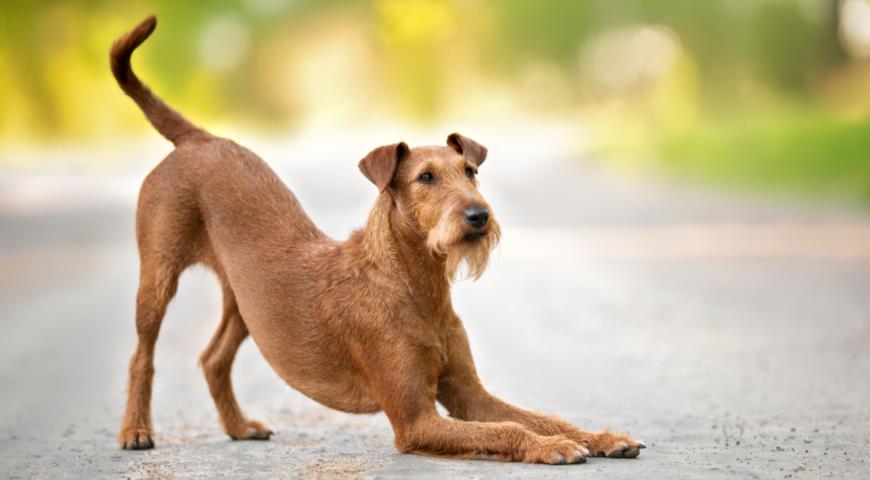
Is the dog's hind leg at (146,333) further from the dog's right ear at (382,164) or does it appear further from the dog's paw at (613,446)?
the dog's paw at (613,446)

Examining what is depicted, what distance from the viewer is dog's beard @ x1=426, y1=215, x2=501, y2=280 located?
515 cm

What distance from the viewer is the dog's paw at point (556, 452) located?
16.8ft

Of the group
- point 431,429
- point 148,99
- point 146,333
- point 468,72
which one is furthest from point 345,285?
point 468,72

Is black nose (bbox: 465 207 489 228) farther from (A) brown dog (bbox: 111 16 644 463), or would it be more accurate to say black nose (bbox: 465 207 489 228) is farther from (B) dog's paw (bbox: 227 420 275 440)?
(B) dog's paw (bbox: 227 420 275 440)

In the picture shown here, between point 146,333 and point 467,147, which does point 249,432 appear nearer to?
point 146,333

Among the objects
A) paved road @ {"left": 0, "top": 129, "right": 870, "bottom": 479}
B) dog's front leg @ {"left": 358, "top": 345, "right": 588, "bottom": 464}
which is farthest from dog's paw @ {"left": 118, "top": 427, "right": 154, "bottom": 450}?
dog's front leg @ {"left": 358, "top": 345, "right": 588, "bottom": 464}

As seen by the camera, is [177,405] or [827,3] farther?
[827,3]

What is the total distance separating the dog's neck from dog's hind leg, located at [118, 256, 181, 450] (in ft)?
4.45

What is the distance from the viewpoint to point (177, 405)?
24.8ft

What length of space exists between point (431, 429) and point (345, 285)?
0.90 m

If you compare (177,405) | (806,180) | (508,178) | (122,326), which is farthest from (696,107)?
(177,405)

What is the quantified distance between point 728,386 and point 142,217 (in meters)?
3.93

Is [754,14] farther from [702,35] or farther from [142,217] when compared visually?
[142,217]

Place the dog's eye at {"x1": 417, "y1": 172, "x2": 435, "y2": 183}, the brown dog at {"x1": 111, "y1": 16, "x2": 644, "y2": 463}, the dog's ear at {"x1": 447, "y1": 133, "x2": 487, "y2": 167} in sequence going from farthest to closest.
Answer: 1. the dog's ear at {"x1": 447, "y1": 133, "x2": 487, "y2": 167}
2. the dog's eye at {"x1": 417, "y1": 172, "x2": 435, "y2": 183}
3. the brown dog at {"x1": 111, "y1": 16, "x2": 644, "y2": 463}
